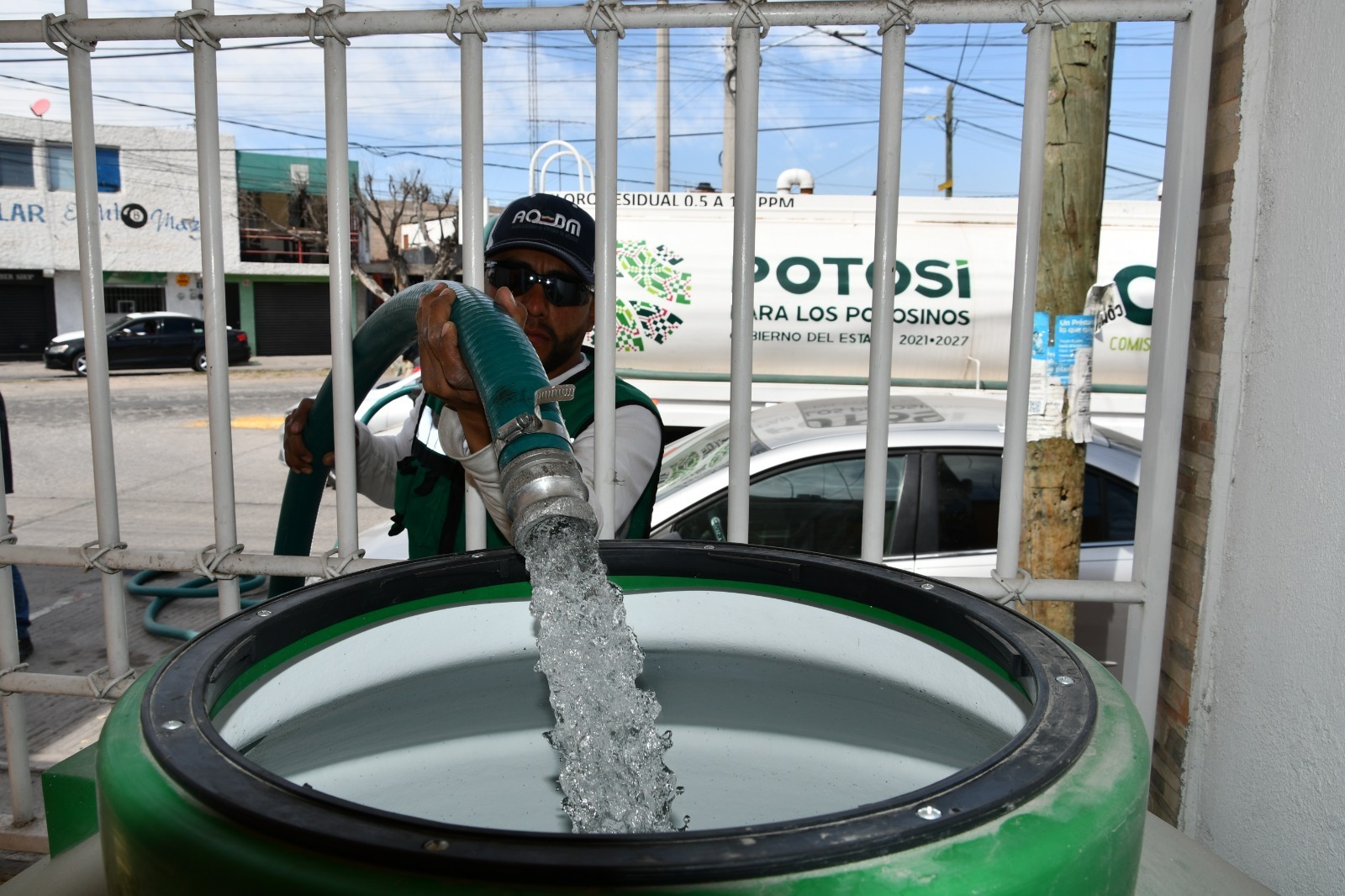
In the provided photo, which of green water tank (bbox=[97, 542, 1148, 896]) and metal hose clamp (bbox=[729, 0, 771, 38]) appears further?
metal hose clamp (bbox=[729, 0, 771, 38])

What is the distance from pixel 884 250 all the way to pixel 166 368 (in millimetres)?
26996

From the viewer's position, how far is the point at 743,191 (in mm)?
1914

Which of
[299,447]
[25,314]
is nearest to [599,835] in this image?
[299,447]

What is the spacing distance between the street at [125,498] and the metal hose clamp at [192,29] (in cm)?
222

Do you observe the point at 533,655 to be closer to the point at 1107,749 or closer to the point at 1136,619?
the point at 1107,749

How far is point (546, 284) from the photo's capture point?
8.13 ft

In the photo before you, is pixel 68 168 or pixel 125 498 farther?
pixel 68 168

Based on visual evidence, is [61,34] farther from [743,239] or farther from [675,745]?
[675,745]

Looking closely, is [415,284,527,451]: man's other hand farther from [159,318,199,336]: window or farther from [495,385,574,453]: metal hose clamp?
[159,318,199,336]: window

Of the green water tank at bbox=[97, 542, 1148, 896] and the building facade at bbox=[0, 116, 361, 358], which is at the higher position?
the building facade at bbox=[0, 116, 361, 358]

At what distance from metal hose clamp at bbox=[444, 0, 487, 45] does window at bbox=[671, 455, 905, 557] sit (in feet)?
9.20

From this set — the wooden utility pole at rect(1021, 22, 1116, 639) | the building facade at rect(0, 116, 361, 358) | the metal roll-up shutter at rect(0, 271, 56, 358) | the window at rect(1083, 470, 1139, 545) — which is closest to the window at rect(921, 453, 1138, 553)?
the window at rect(1083, 470, 1139, 545)

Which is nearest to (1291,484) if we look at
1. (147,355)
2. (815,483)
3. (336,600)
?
(336,600)

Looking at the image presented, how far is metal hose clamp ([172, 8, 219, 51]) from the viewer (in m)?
2.00
